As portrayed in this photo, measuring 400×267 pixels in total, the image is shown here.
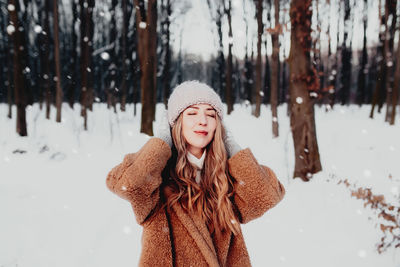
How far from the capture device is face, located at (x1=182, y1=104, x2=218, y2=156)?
5.57 ft

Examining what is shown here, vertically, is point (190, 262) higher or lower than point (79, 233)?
higher

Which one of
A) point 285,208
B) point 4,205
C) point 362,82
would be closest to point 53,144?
point 4,205

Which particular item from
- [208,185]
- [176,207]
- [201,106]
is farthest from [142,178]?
[201,106]

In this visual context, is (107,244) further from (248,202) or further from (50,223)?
(248,202)

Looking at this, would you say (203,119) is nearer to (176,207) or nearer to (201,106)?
(201,106)

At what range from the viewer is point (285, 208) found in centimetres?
535

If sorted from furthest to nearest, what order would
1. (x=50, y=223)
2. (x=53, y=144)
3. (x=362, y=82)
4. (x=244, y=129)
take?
(x=362, y=82), (x=244, y=129), (x=53, y=144), (x=50, y=223)

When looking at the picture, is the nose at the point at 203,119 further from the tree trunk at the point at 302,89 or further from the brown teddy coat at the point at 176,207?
the tree trunk at the point at 302,89

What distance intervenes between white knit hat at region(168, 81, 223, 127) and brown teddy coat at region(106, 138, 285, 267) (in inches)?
8.9

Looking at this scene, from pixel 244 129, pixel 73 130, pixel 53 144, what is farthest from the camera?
pixel 244 129

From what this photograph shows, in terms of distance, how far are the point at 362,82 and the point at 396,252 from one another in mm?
25553

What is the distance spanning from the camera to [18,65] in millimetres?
10008

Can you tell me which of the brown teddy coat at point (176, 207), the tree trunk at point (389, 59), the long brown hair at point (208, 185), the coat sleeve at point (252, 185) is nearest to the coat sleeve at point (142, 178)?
the brown teddy coat at point (176, 207)

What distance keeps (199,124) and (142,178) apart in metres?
0.45
